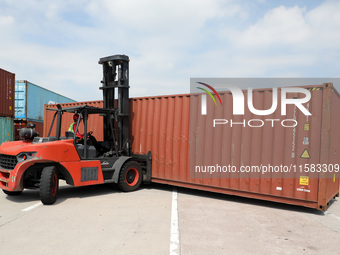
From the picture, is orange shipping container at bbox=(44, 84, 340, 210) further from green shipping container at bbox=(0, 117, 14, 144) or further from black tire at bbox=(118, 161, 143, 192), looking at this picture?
green shipping container at bbox=(0, 117, 14, 144)

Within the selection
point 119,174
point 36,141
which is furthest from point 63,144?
point 119,174

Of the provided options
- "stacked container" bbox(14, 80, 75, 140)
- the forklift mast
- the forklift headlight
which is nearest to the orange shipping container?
the forklift mast

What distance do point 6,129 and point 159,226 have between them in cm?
991

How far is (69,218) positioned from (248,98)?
4.69m

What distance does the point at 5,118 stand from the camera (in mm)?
11320

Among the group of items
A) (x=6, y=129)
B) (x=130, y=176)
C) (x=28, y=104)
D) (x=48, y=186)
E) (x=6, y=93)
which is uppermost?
(x=6, y=93)

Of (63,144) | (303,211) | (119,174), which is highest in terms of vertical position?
(63,144)

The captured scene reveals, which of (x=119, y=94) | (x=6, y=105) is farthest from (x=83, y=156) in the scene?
(x=6, y=105)

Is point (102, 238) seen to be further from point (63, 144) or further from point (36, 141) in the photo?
point (36, 141)

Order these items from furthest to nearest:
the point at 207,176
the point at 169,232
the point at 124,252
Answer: the point at 207,176 < the point at 169,232 < the point at 124,252

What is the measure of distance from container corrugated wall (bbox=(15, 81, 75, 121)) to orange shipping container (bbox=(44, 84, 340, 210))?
8091 millimetres

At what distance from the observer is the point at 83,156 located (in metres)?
6.44

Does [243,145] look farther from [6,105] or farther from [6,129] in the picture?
[6,105]

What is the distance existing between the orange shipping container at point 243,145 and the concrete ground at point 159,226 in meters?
0.49
